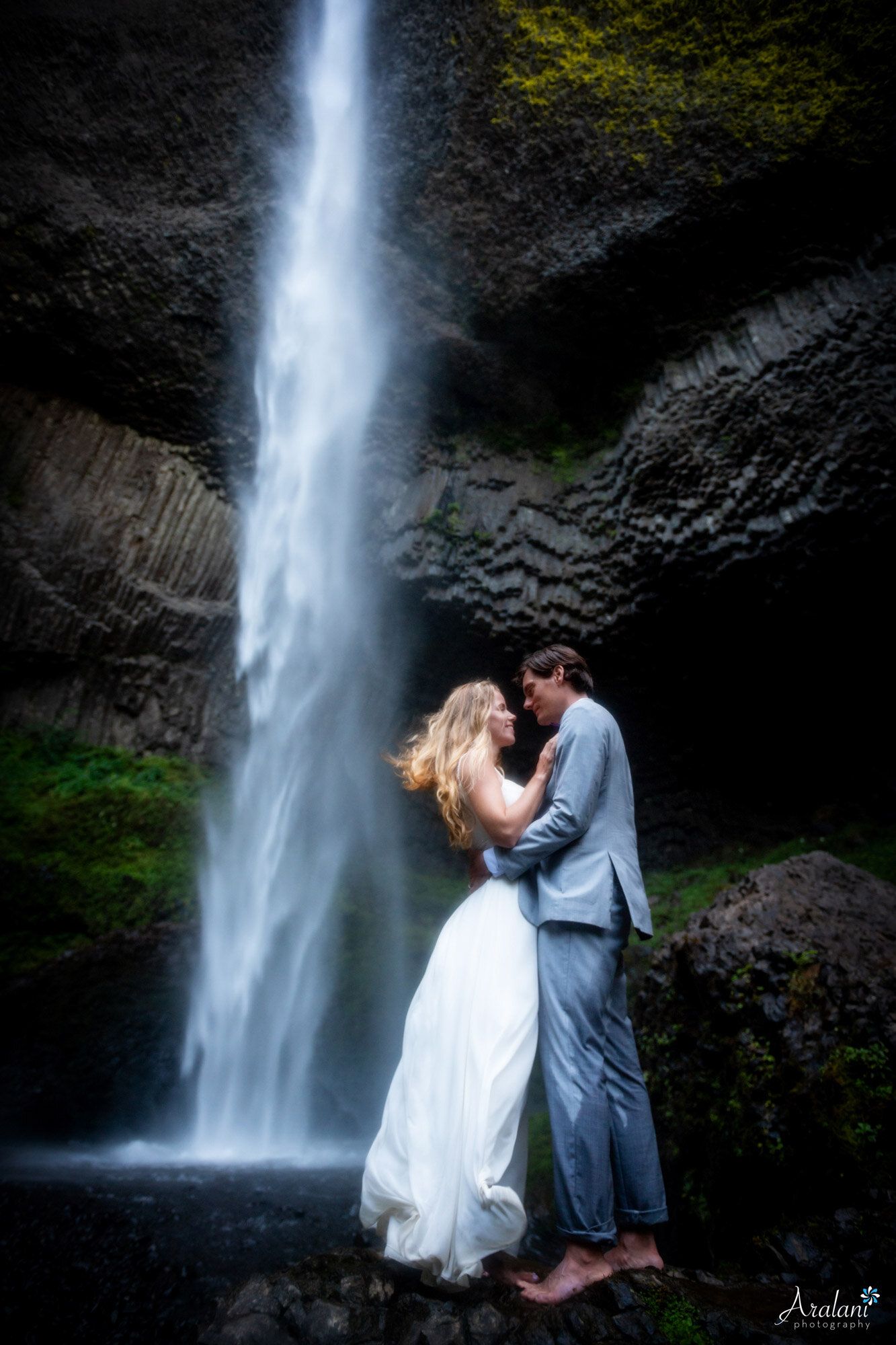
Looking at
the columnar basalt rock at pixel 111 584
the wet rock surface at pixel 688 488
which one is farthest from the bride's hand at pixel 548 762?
the columnar basalt rock at pixel 111 584

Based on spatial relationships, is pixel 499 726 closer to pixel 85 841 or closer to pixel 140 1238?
pixel 140 1238

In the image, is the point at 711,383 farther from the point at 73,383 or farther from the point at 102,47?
the point at 102,47

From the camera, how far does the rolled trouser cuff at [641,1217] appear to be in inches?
90.7

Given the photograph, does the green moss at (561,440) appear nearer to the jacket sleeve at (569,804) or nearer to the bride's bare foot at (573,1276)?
the jacket sleeve at (569,804)

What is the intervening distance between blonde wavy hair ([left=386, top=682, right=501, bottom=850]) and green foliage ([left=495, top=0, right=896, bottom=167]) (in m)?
A: 6.28

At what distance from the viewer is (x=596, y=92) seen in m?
6.74

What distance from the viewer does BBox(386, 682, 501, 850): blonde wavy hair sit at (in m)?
2.87

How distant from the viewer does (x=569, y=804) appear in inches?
101

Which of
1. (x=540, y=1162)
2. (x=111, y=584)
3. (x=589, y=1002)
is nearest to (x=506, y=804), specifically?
(x=589, y=1002)

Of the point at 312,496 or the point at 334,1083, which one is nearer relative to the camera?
the point at 334,1083

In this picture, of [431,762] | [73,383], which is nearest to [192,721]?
[73,383]

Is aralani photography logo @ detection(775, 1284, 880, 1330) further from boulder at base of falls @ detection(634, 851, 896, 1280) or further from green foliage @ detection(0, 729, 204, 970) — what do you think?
green foliage @ detection(0, 729, 204, 970)

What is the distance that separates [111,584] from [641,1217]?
7128 mm

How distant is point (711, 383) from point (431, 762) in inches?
210
